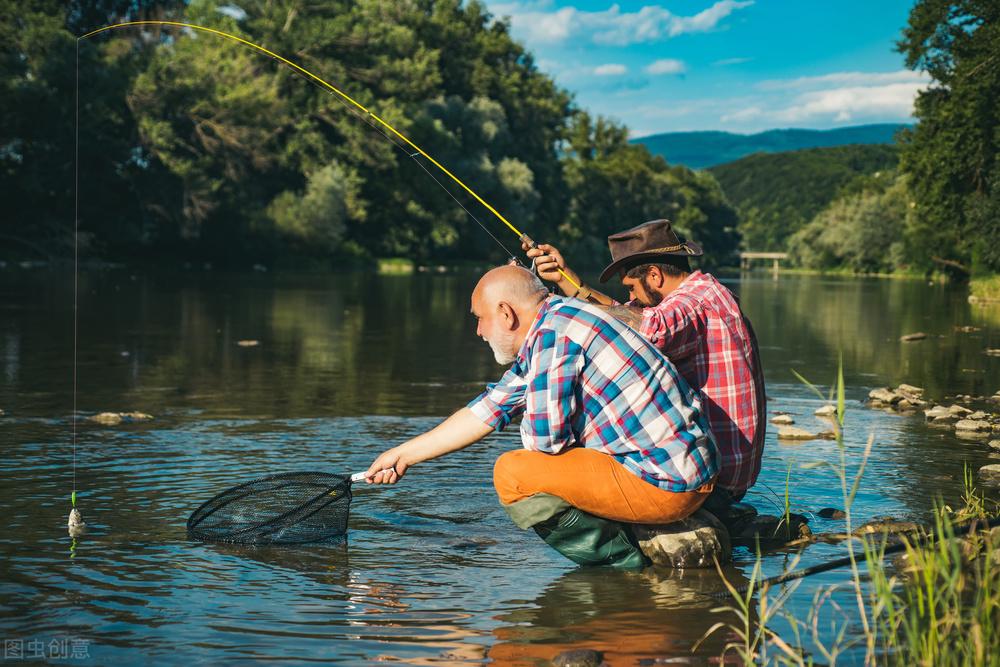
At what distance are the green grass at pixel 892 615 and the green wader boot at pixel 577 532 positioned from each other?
711 mm

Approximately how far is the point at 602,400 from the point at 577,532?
83 cm

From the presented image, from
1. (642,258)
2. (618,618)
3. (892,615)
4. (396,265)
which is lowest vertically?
(618,618)

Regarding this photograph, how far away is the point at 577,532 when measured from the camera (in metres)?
5.98

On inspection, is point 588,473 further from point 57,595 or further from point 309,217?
point 309,217

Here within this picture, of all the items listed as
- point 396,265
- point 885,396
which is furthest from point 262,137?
point 885,396

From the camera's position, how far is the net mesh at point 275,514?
6730mm

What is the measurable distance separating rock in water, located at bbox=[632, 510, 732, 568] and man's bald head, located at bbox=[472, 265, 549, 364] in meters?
1.30

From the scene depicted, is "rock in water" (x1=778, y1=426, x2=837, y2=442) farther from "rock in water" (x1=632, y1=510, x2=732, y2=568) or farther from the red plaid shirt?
"rock in water" (x1=632, y1=510, x2=732, y2=568)

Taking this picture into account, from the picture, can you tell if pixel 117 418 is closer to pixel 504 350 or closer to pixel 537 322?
pixel 504 350

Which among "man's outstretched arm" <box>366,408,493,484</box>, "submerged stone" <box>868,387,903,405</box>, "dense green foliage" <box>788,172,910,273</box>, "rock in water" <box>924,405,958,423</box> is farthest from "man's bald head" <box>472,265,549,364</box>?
"dense green foliage" <box>788,172,910,273</box>

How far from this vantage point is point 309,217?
6425 cm

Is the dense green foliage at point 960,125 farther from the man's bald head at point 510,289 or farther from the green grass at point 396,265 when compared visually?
the man's bald head at point 510,289

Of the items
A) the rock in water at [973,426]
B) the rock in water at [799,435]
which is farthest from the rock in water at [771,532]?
the rock in water at [973,426]

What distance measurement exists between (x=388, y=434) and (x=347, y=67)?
6542cm
